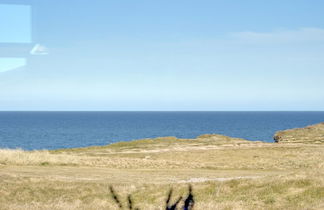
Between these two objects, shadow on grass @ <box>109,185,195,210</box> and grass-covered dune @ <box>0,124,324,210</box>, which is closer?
shadow on grass @ <box>109,185,195,210</box>

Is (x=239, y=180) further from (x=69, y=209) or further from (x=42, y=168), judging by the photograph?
(x=42, y=168)

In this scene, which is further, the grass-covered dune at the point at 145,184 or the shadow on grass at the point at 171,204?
the grass-covered dune at the point at 145,184

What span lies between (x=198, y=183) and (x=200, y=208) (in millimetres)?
4715

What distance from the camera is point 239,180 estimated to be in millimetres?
21656

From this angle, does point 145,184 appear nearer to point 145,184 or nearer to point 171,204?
point 145,184

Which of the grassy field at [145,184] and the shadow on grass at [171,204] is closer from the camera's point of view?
the shadow on grass at [171,204]

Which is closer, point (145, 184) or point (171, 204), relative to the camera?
point (171, 204)

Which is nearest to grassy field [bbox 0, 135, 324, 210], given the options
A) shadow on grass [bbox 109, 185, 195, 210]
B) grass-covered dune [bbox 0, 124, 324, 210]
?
grass-covered dune [bbox 0, 124, 324, 210]

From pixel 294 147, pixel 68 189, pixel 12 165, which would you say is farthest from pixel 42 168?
pixel 294 147

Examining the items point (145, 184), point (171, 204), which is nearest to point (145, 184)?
point (145, 184)

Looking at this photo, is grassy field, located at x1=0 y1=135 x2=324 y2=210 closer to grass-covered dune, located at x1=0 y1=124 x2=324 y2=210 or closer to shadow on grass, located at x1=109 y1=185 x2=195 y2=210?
grass-covered dune, located at x1=0 y1=124 x2=324 y2=210

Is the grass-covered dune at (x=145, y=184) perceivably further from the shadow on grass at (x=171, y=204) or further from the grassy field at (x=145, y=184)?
the shadow on grass at (x=171, y=204)

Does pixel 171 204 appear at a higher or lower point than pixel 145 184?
lower

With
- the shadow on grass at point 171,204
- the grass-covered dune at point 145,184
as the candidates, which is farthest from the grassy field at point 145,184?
the shadow on grass at point 171,204
